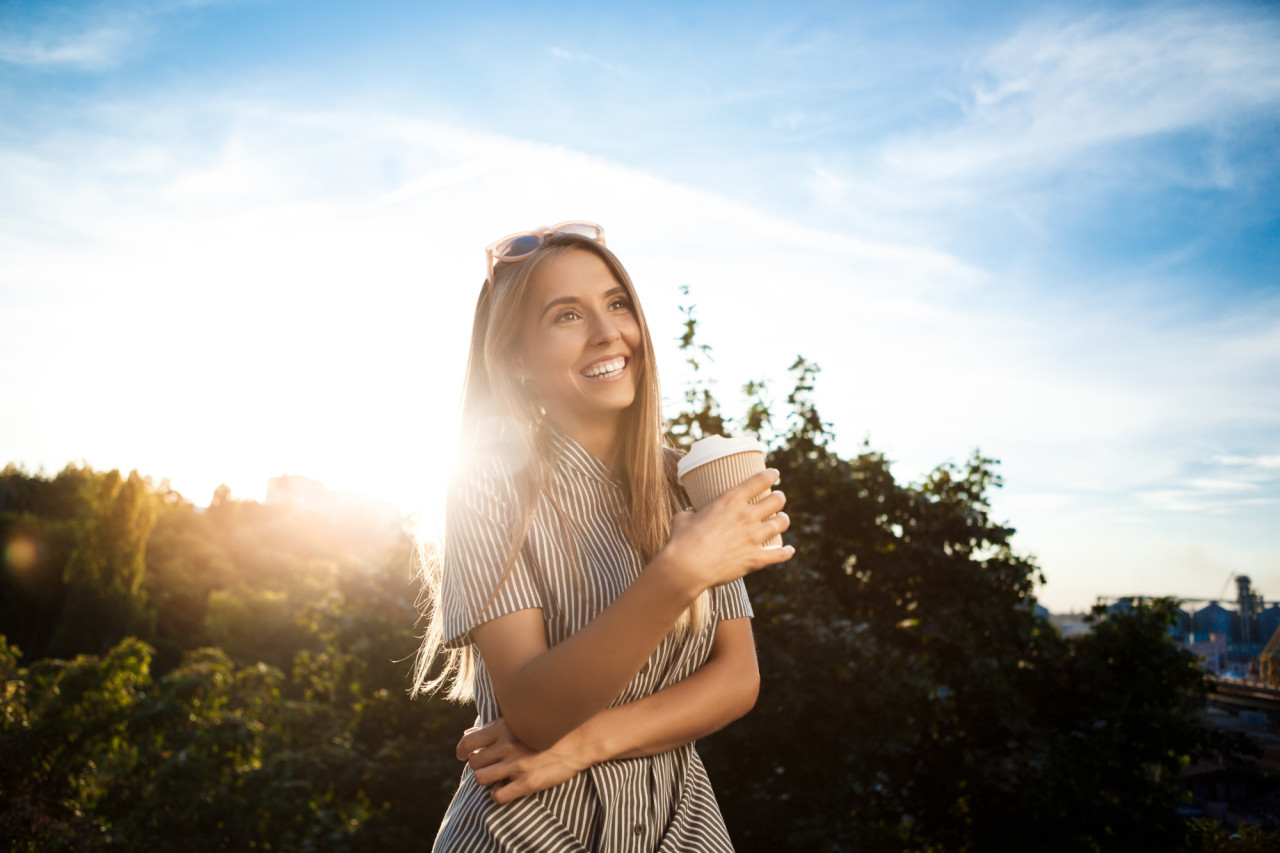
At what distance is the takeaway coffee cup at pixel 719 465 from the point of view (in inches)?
62.1

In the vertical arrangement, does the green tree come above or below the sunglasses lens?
below

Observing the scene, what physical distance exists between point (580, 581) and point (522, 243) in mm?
890

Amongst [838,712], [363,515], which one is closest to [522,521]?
[838,712]

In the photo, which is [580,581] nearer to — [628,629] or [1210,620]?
[628,629]

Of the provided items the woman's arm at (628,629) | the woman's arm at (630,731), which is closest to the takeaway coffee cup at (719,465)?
the woman's arm at (628,629)

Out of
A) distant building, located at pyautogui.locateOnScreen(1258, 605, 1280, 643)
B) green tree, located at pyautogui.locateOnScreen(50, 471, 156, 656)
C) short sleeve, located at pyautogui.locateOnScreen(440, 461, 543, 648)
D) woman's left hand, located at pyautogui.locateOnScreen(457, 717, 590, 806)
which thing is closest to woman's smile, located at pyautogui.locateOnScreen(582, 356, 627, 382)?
short sleeve, located at pyautogui.locateOnScreen(440, 461, 543, 648)

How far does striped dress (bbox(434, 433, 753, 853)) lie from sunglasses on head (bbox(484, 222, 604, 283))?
0.53m

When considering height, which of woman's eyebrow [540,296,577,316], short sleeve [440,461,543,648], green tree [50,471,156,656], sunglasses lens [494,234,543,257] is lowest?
green tree [50,471,156,656]

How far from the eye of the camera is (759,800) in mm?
5137

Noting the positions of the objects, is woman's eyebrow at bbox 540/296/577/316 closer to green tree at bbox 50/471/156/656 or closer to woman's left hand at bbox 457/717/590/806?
woman's left hand at bbox 457/717/590/806

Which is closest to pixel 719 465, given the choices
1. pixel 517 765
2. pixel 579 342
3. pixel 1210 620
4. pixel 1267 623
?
pixel 579 342

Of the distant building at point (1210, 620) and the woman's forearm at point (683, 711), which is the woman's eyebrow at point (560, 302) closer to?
the woman's forearm at point (683, 711)

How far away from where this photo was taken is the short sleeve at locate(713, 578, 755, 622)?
182 centimetres

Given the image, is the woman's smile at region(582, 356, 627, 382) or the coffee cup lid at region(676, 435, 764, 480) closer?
the coffee cup lid at region(676, 435, 764, 480)
